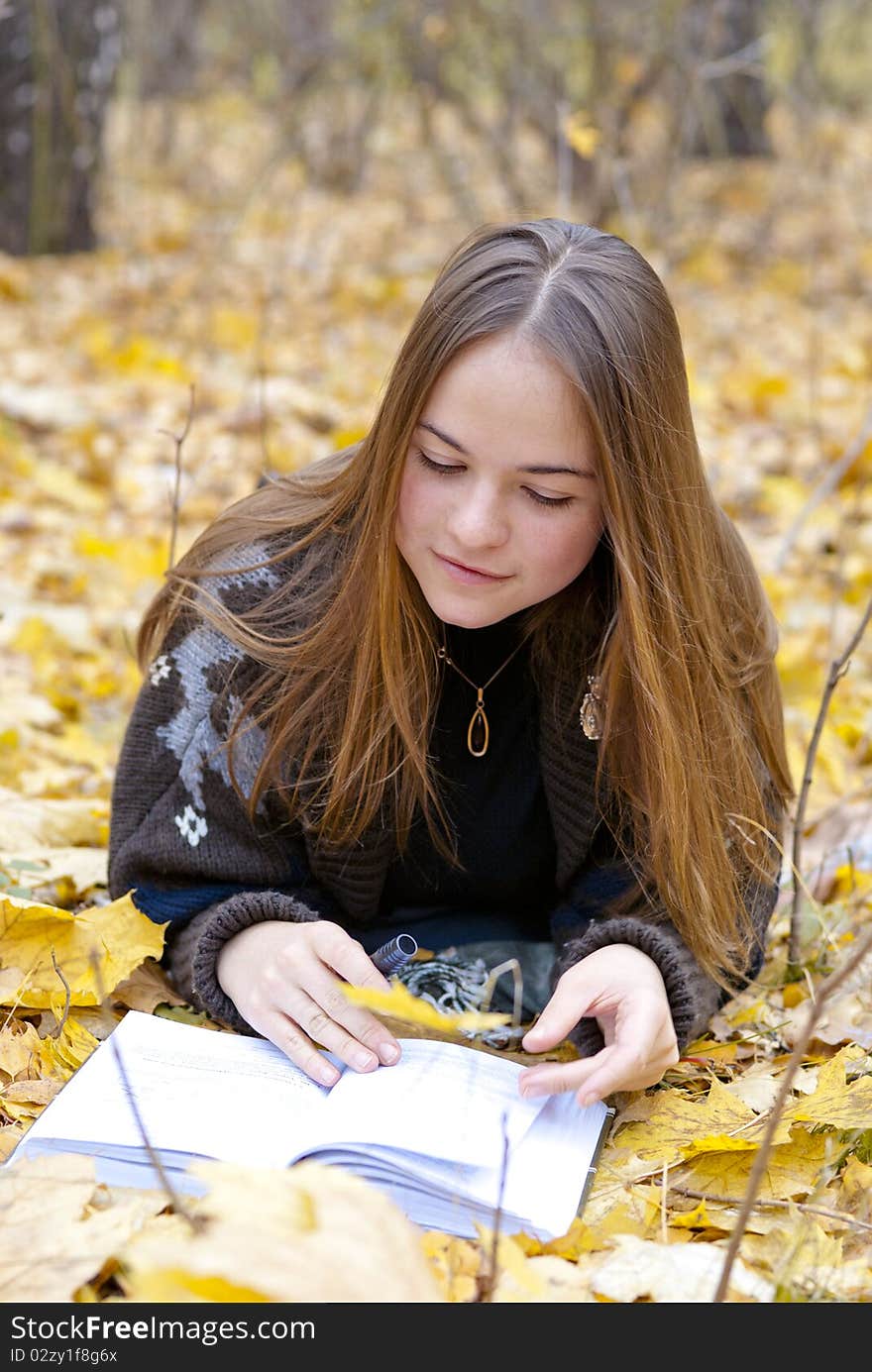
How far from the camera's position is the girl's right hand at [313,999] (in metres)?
1.48

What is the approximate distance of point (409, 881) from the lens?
6.31 feet

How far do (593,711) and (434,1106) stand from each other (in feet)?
1.77

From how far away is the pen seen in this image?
1.55 meters

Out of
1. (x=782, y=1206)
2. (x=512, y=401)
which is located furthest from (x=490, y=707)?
(x=782, y=1206)

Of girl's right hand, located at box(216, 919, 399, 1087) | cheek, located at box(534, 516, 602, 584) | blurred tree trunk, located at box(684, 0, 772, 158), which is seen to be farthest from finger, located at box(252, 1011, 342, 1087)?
blurred tree trunk, located at box(684, 0, 772, 158)

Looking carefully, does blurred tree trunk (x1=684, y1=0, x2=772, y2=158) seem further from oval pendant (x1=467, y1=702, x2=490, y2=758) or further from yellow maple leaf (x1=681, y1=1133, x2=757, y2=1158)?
yellow maple leaf (x1=681, y1=1133, x2=757, y2=1158)

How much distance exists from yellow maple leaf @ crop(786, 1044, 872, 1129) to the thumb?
0.23 m

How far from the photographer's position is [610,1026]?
5.06 ft

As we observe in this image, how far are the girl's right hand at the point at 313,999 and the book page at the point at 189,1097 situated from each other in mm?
27

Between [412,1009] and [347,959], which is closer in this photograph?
[412,1009]

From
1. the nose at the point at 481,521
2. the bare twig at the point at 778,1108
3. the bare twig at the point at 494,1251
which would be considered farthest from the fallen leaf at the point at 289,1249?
the nose at the point at 481,521

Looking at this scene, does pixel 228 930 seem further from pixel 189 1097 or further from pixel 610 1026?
pixel 610 1026

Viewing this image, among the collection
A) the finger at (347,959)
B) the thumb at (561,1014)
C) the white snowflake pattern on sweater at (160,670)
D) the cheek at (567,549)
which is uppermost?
the cheek at (567,549)

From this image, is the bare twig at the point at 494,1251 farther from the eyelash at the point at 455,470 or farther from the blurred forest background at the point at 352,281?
the eyelash at the point at 455,470
